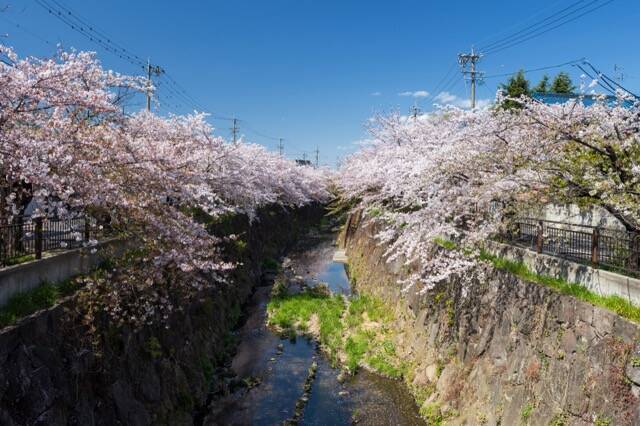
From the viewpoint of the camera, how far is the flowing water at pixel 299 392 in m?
12.4

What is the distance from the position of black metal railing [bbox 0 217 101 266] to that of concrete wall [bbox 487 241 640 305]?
9.93m

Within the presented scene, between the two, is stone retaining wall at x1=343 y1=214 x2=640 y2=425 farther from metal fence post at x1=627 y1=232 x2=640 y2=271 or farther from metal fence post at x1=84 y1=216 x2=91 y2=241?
metal fence post at x1=84 y1=216 x2=91 y2=241

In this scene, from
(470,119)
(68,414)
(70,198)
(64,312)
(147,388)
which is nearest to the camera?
(68,414)

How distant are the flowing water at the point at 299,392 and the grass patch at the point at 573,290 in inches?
187

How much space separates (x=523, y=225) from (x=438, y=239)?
13.0 feet

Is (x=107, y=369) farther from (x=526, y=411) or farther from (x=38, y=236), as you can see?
(x=526, y=411)

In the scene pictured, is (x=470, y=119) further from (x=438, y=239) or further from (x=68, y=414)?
(x=68, y=414)

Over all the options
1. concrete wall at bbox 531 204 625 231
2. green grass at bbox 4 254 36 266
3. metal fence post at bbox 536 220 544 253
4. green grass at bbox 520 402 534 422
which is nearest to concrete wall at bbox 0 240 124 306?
green grass at bbox 4 254 36 266

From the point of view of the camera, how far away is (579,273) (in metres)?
9.27

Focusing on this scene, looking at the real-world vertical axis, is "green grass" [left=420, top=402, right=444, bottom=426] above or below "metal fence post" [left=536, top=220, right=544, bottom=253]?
below

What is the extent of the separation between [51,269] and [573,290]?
10552mm

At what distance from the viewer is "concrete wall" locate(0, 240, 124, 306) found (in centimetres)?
787

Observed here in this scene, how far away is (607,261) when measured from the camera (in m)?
9.59

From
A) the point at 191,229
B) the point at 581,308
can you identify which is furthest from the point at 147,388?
the point at 581,308
